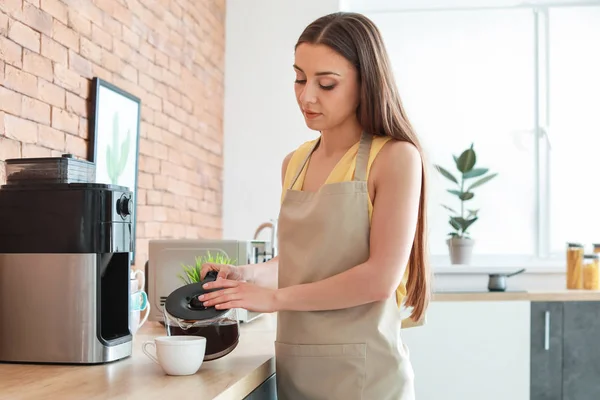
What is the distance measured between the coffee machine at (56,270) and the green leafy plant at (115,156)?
3.47 ft

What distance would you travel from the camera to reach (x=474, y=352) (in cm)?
345

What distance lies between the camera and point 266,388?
60.8 inches

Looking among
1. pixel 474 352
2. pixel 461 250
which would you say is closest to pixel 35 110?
pixel 474 352

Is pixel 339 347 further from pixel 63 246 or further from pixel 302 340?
pixel 63 246

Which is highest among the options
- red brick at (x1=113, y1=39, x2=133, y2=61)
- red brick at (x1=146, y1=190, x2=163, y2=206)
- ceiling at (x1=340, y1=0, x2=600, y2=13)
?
ceiling at (x1=340, y1=0, x2=600, y2=13)

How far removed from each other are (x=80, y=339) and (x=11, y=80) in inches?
33.1

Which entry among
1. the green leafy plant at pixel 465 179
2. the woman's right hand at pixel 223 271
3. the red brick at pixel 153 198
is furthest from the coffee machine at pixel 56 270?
the green leafy plant at pixel 465 179

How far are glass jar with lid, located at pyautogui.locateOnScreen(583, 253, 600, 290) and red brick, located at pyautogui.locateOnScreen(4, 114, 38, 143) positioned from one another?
8.52 ft

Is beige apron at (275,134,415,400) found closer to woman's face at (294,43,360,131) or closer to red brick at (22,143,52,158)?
woman's face at (294,43,360,131)

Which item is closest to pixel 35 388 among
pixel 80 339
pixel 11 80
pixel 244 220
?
pixel 80 339

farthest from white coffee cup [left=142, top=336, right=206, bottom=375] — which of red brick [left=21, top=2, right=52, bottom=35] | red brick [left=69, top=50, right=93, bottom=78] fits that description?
red brick [left=69, top=50, right=93, bottom=78]

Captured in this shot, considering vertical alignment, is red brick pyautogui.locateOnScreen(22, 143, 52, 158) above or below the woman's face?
below

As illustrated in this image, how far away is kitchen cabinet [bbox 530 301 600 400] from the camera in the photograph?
11.2ft

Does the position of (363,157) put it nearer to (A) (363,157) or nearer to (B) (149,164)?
(A) (363,157)
